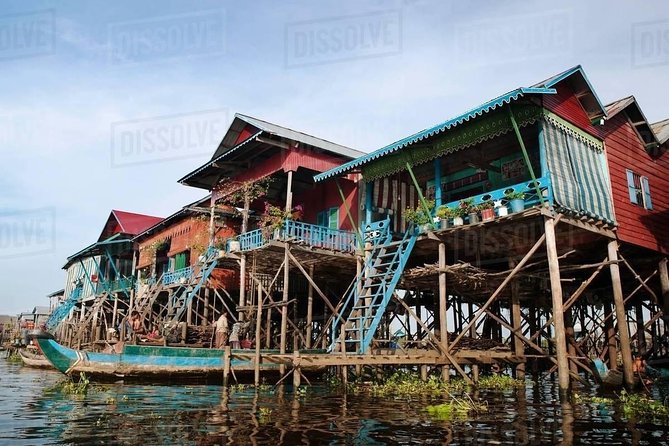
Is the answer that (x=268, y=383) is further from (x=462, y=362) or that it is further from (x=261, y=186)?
(x=261, y=186)

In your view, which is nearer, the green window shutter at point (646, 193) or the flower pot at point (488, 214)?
the flower pot at point (488, 214)

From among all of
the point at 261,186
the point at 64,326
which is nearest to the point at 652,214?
the point at 261,186

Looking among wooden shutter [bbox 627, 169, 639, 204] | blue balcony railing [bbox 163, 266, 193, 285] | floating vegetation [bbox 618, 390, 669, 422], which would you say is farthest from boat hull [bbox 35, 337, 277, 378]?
wooden shutter [bbox 627, 169, 639, 204]

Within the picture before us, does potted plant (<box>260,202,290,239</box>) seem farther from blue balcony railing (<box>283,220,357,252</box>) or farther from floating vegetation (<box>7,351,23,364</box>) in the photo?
floating vegetation (<box>7,351,23,364</box>)

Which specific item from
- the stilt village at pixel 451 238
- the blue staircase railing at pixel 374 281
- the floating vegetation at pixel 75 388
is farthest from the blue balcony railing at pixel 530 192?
the floating vegetation at pixel 75 388

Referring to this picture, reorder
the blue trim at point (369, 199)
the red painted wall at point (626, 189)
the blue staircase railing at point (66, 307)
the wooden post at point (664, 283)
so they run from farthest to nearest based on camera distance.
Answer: the blue staircase railing at point (66, 307) < the blue trim at point (369, 199) < the wooden post at point (664, 283) < the red painted wall at point (626, 189)

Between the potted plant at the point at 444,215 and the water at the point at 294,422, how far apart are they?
4.43 meters

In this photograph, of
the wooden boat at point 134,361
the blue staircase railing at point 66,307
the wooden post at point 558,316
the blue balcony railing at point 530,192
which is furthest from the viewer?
the blue staircase railing at point 66,307

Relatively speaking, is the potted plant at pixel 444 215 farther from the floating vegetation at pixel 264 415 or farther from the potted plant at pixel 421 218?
the floating vegetation at pixel 264 415

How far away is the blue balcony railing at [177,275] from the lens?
23.4 meters

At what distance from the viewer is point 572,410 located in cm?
980

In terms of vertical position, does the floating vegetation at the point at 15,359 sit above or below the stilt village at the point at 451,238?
below

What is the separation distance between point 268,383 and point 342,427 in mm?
8673

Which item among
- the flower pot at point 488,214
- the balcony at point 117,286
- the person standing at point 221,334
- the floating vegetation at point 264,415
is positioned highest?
the flower pot at point 488,214
